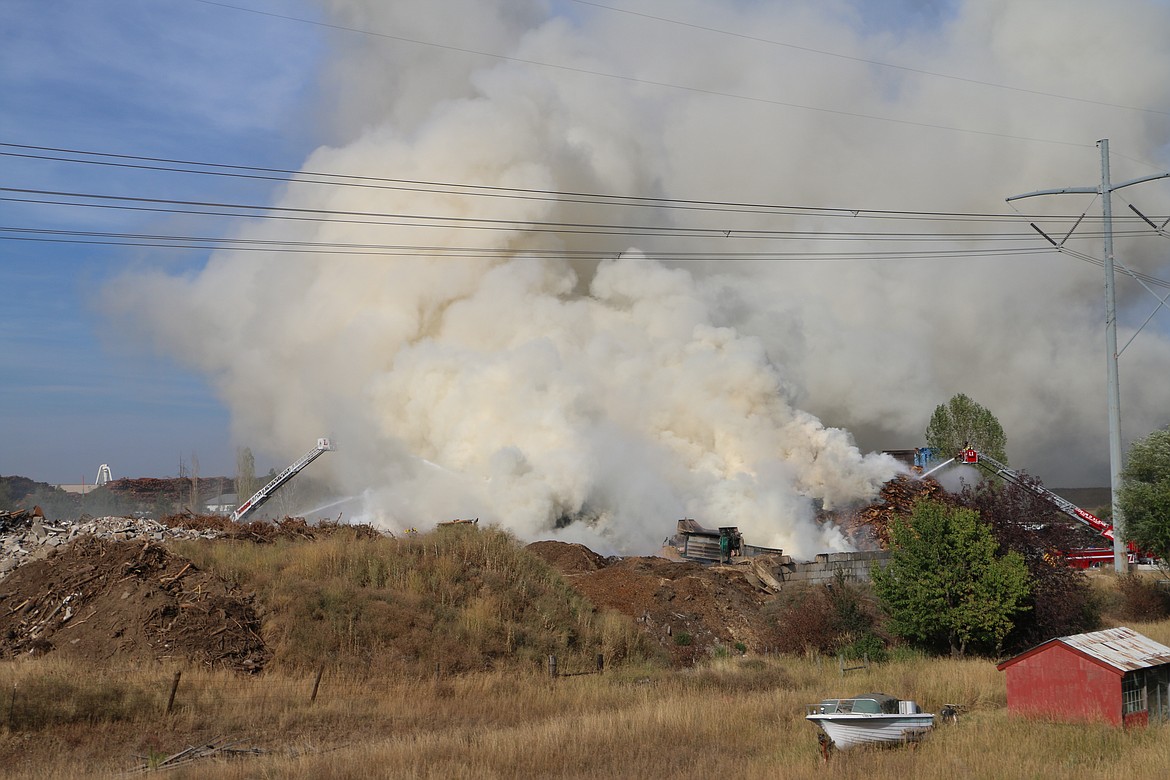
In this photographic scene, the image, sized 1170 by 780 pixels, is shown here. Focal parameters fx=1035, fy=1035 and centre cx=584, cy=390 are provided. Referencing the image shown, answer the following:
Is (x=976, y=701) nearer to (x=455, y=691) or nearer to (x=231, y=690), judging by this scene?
(x=455, y=691)

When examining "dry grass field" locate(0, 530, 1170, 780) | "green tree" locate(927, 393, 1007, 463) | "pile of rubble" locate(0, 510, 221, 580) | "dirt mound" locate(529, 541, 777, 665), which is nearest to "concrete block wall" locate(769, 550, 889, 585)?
"dirt mound" locate(529, 541, 777, 665)

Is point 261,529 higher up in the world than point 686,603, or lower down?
higher up

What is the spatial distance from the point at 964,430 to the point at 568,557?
165ft

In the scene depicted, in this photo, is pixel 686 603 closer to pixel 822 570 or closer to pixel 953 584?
pixel 822 570

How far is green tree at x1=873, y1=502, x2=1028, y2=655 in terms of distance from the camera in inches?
1161

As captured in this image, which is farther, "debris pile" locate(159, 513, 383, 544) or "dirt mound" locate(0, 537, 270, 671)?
"debris pile" locate(159, 513, 383, 544)

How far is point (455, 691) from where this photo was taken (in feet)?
76.9

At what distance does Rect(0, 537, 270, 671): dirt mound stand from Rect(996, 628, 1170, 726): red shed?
16.8 meters

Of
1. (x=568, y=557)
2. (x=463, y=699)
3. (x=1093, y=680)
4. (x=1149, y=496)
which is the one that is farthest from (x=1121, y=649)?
(x=1149, y=496)

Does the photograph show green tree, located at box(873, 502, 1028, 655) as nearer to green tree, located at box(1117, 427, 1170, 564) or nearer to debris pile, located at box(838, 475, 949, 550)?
green tree, located at box(1117, 427, 1170, 564)

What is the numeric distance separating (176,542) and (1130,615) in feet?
111

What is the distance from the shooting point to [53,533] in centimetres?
3338

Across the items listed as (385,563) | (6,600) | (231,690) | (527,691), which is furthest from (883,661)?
(6,600)

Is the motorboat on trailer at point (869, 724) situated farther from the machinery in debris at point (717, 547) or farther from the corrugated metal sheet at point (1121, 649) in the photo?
the machinery in debris at point (717, 547)
